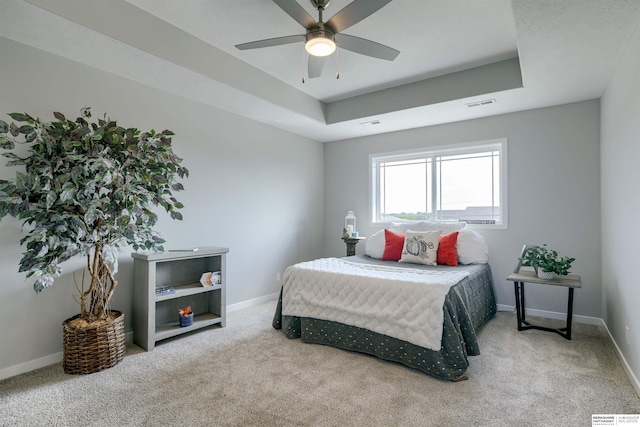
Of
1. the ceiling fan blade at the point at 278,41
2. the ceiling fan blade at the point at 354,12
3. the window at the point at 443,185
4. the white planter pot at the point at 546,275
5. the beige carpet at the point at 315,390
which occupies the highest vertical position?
the ceiling fan blade at the point at 354,12

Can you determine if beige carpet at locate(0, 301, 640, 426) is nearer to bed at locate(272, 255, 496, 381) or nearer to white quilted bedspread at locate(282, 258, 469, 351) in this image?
bed at locate(272, 255, 496, 381)

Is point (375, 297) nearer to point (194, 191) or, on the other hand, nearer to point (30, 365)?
point (194, 191)

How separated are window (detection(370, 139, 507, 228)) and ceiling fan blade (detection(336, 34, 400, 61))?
2312mm

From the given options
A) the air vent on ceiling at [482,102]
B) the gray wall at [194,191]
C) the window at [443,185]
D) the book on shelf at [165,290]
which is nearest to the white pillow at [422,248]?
the window at [443,185]

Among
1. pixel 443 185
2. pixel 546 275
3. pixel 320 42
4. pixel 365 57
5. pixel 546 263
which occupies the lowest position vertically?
pixel 546 275

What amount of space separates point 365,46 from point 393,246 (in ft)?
7.75

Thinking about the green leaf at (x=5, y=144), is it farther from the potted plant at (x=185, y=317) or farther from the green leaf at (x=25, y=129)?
the potted plant at (x=185, y=317)

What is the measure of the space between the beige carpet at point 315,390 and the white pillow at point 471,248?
1.03 meters

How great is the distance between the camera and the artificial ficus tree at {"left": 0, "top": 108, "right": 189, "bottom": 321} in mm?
2156

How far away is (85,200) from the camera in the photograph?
2322 millimetres

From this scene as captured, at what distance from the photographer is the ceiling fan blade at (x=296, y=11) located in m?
1.90

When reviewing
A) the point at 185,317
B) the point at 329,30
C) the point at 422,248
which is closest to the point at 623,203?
the point at 422,248

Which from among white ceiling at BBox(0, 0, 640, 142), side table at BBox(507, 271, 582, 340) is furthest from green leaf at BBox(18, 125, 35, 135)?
side table at BBox(507, 271, 582, 340)

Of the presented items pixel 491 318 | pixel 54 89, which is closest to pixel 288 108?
pixel 54 89
